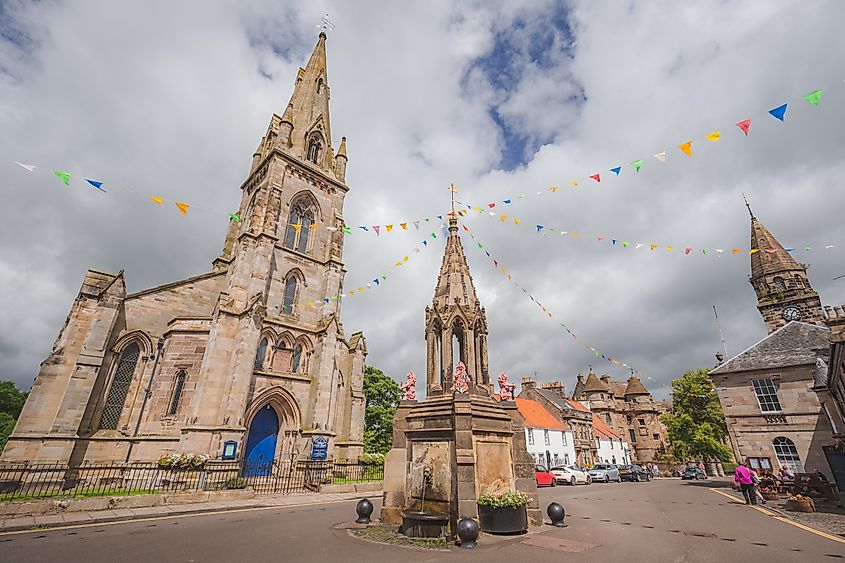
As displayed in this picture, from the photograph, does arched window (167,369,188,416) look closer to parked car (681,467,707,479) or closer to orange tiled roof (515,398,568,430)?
orange tiled roof (515,398,568,430)

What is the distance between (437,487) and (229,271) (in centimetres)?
2059

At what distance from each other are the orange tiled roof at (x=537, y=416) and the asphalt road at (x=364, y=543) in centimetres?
3002

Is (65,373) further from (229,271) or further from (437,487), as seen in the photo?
(437,487)

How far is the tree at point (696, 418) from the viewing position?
105 ft

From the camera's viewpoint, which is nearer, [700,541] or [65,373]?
[700,541]

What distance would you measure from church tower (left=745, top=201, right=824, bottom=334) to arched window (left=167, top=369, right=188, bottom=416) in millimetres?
49554

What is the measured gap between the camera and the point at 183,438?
688 inches

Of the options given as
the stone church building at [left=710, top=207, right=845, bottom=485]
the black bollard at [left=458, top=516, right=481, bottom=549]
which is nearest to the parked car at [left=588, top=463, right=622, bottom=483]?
the stone church building at [left=710, top=207, right=845, bottom=485]

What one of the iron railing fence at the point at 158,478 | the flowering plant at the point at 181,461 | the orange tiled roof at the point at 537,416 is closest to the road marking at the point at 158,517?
the iron railing fence at the point at 158,478

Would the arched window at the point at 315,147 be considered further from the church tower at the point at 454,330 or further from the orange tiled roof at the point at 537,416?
the orange tiled roof at the point at 537,416

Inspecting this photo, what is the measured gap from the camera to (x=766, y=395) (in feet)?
76.7

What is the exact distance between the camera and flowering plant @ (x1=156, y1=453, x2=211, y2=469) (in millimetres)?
15914

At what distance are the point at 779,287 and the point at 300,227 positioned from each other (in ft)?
158

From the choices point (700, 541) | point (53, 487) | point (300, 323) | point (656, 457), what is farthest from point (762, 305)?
point (53, 487)
